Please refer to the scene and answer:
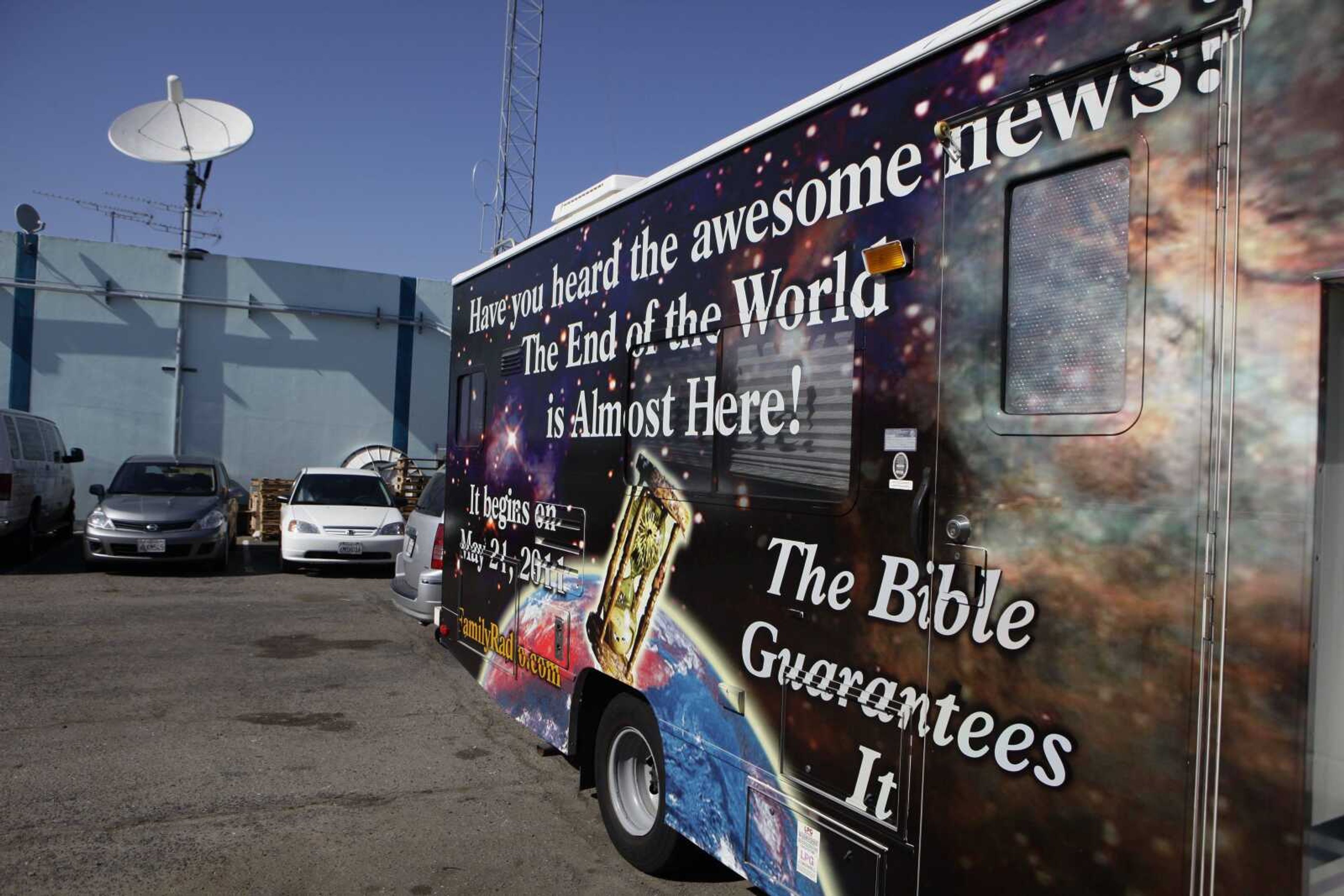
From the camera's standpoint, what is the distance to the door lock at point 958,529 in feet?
8.59

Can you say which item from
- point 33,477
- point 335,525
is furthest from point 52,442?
point 335,525

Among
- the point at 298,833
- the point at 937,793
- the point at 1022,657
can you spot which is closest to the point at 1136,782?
the point at 1022,657

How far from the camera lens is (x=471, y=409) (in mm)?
6402

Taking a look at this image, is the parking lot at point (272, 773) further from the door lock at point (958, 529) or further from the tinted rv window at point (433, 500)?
the door lock at point (958, 529)

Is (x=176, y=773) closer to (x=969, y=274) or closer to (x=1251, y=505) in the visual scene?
(x=969, y=274)

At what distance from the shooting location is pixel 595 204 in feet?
16.2

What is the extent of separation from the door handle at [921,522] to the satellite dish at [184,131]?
19213 millimetres

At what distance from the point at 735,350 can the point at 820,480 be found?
2.38 feet

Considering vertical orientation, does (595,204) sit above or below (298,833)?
above

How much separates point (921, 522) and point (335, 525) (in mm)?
12397

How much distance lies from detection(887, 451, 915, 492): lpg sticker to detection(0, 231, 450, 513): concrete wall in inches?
795

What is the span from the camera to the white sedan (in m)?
13.8

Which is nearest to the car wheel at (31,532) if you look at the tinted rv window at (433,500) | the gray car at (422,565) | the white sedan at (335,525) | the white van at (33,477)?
the white van at (33,477)

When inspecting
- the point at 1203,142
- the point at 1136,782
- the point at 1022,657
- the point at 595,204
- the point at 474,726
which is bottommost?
the point at 474,726
